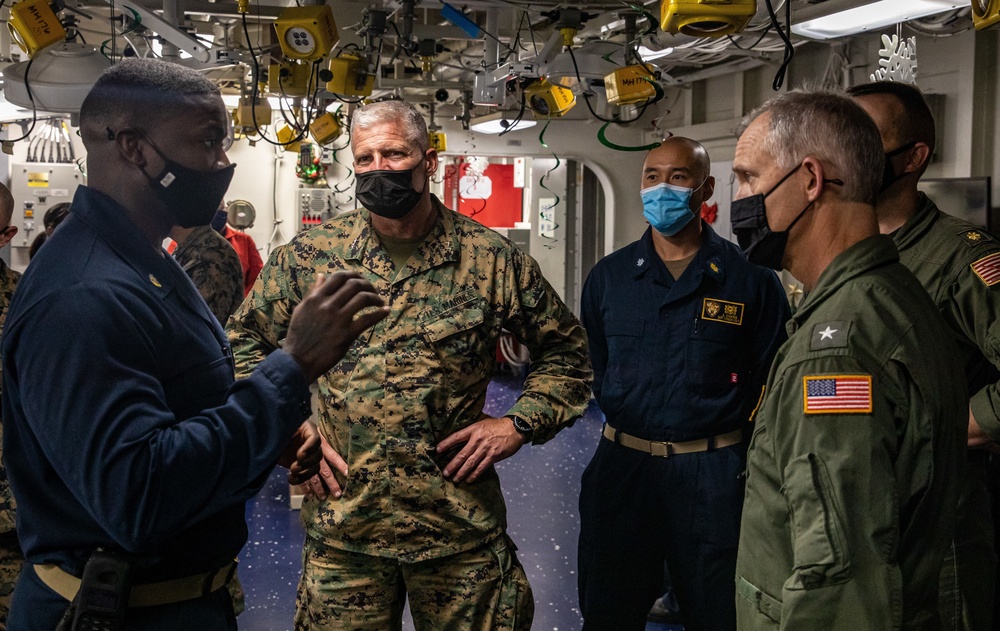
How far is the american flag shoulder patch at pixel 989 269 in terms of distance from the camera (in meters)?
2.06

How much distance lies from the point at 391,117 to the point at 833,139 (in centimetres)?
113

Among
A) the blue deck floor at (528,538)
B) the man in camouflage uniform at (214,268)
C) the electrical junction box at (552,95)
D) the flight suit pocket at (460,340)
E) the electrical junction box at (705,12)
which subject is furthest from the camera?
the electrical junction box at (552,95)

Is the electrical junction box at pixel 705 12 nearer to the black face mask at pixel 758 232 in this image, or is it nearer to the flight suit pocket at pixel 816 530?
the black face mask at pixel 758 232

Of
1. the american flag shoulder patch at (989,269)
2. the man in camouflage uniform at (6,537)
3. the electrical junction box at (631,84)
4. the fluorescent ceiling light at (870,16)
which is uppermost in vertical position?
the fluorescent ceiling light at (870,16)

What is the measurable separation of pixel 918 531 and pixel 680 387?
4.27 feet

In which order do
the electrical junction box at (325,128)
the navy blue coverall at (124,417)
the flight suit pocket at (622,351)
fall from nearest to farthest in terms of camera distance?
the navy blue coverall at (124,417) < the flight suit pocket at (622,351) < the electrical junction box at (325,128)

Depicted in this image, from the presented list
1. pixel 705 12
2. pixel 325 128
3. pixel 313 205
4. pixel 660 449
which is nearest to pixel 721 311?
pixel 660 449

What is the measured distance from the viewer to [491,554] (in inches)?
83.4

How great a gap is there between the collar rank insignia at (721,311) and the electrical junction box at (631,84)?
925mm

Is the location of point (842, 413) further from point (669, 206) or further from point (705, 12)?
point (669, 206)

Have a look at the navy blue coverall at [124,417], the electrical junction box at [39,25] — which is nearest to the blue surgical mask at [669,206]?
the navy blue coverall at [124,417]

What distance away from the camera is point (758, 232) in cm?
160

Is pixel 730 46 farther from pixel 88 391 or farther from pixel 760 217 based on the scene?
pixel 88 391

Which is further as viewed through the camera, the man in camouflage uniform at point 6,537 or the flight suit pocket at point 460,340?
the man in camouflage uniform at point 6,537
